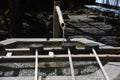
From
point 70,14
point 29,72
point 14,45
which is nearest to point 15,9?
point 14,45

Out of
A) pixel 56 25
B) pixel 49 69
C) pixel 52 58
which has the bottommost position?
pixel 49 69

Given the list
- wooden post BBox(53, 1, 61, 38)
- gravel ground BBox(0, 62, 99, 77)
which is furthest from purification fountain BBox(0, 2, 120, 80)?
wooden post BBox(53, 1, 61, 38)

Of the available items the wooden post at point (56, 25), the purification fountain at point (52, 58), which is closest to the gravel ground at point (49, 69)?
the purification fountain at point (52, 58)

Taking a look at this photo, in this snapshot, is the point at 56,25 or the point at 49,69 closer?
the point at 49,69

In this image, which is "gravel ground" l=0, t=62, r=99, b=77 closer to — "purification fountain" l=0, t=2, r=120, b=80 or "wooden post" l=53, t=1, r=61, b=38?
"purification fountain" l=0, t=2, r=120, b=80

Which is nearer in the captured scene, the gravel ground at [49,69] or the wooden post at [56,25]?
the gravel ground at [49,69]

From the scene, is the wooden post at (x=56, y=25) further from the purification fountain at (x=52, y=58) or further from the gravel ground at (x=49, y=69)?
the gravel ground at (x=49, y=69)

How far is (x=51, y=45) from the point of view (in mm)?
5723

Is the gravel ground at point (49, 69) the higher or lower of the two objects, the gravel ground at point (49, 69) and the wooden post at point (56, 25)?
the lower

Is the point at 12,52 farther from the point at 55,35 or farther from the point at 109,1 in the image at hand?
the point at 109,1

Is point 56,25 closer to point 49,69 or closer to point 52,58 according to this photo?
point 49,69

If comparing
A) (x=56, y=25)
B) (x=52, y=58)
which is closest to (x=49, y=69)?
(x=52, y=58)

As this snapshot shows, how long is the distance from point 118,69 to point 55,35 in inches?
111

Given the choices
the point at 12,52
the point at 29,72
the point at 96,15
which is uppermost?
the point at 12,52
